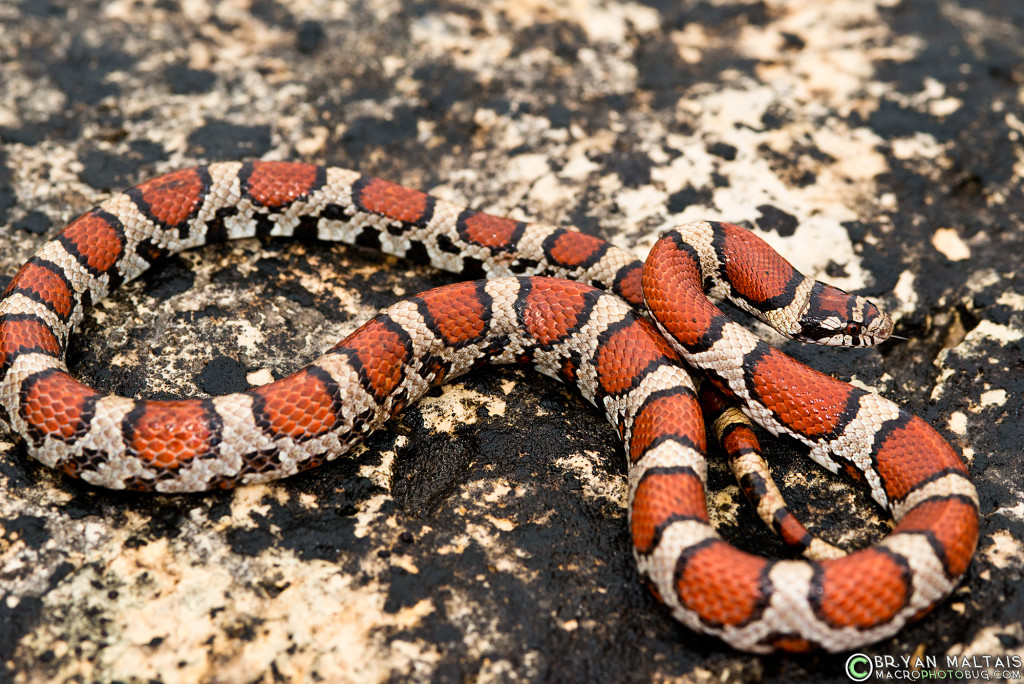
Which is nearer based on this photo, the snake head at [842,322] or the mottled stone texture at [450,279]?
the mottled stone texture at [450,279]

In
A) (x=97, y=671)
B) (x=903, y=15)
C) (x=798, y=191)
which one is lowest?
(x=97, y=671)

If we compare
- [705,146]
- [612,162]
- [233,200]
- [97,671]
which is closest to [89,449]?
[97,671]

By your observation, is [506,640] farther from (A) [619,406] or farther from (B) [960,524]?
(B) [960,524]

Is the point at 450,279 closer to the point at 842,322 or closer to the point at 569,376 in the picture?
the point at 569,376

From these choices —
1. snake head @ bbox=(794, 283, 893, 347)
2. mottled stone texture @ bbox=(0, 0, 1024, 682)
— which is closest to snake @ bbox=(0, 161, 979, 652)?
snake head @ bbox=(794, 283, 893, 347)

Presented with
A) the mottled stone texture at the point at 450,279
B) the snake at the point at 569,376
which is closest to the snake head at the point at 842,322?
the snake at the point at 569,376

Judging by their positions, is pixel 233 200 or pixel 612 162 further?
pixel 612 162

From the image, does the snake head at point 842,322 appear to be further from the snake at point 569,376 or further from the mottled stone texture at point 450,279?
the mottled stone texture at point 450,279
